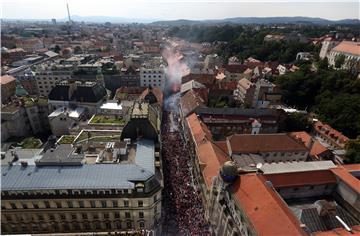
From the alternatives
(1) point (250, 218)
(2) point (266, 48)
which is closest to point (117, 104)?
(1) point (250, 218)

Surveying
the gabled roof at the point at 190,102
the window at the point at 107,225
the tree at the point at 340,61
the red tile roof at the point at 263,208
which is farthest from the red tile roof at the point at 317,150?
the tree at the point at 340,61

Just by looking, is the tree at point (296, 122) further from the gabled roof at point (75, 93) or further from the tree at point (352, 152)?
the gabled roof at point (75, 93)

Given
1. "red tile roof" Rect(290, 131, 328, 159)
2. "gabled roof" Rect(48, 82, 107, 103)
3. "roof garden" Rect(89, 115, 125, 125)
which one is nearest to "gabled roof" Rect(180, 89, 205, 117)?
"roof garden" Rect(89, 115, 125, 125)

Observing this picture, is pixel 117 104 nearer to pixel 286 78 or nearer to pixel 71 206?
pixel 71 206

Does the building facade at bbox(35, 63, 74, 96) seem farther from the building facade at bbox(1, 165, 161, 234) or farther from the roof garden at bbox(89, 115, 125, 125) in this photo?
the building facade at bbox(1, 165, 161, 234)

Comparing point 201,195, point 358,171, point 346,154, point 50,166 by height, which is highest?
point 50,166

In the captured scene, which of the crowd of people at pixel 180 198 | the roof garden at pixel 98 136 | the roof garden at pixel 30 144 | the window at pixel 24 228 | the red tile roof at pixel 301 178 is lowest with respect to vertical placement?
the crowd of people at pixel 180 198
